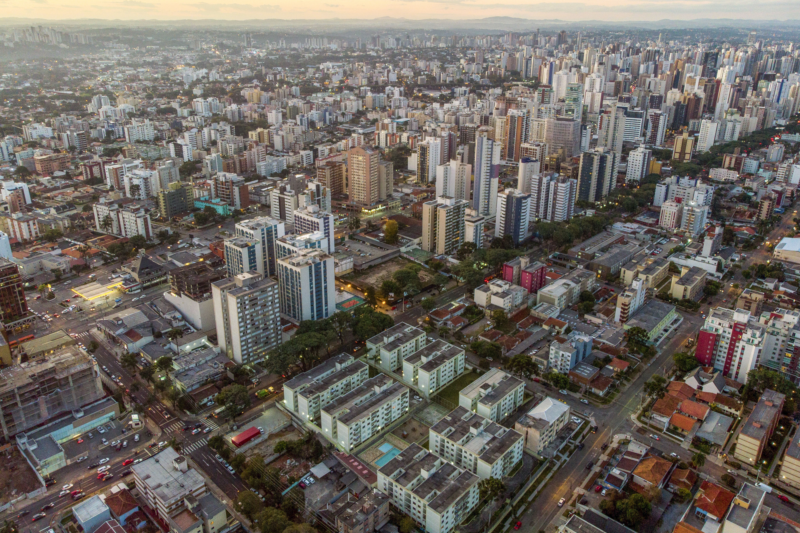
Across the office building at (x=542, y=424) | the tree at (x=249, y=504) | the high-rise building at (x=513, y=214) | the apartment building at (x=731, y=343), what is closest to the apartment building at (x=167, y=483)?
the tree at (x=249, y=504)

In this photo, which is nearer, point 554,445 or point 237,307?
point 554,445

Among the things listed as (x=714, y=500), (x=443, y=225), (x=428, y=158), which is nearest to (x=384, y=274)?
(x=443, y=225)

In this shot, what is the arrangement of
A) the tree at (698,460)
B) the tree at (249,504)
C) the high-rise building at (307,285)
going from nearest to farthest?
the tree at (249,504)
the tree at (698,460)
the high-rise building at (307,285)

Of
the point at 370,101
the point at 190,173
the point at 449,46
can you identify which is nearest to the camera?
the point at 190,173

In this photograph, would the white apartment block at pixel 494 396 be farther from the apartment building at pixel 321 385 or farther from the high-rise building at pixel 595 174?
the high-rise building at pixel 595 174

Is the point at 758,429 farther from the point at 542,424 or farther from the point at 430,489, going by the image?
the point at 430,489

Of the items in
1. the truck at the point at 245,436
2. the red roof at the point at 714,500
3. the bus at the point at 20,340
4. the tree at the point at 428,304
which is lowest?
the truck at the point at 245,436

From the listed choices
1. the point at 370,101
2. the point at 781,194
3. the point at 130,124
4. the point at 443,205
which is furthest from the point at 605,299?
the point at 370,101

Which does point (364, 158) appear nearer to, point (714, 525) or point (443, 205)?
point (443, 205)
